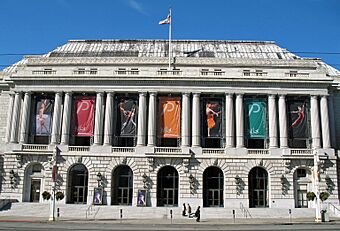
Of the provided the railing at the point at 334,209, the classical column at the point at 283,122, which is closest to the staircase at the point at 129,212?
the railing at the point at 334,209

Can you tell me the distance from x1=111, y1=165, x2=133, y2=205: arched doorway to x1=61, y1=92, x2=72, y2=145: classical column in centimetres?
843

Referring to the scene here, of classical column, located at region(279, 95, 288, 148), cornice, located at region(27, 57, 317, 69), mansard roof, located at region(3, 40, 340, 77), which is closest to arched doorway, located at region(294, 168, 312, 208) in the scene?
classical column, located at region(279, 95, 288, 148)

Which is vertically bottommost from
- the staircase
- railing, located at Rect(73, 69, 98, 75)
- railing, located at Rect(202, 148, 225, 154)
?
the staircase

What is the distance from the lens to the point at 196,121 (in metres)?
53.2

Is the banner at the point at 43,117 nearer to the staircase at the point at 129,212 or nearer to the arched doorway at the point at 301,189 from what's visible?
the staircase at the point at 129,212

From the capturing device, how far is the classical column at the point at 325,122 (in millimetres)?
52394

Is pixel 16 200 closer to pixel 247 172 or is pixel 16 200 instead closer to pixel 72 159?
pixel 72 159

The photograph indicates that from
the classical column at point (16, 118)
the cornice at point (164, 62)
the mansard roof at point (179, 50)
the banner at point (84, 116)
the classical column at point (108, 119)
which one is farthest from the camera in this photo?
the mansard roof at point (179, 50)

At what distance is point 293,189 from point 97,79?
31750 mm

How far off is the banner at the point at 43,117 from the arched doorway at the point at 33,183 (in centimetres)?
480

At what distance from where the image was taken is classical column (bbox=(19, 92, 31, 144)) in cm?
5316

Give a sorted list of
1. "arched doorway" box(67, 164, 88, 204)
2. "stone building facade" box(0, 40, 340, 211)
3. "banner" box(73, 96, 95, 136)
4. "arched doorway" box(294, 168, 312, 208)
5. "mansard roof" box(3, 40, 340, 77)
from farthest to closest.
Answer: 1. "mansard roof" box(3, 40, 340, 77)
2. "banner" box(73, 96, 95, 136)
3. "arched doorway" box(67, 164, 88, 204)
4. "arched doorway" box(294, 168, 312, 208)
5. "stone building facade" box(0, 40, 340, 211)

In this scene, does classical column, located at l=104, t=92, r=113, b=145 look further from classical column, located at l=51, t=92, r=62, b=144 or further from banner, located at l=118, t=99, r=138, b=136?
classical column, located at l=51, t=92, r=62, b=144

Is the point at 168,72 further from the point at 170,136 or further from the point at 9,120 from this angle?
the point at 9,120
